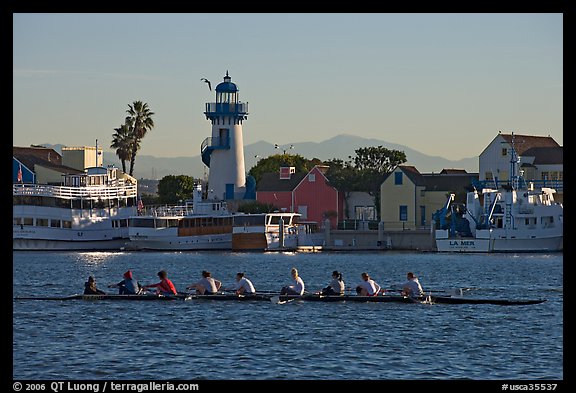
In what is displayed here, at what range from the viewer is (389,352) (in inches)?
1280

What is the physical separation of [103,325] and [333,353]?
9.13 metres

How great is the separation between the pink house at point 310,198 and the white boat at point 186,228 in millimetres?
8424

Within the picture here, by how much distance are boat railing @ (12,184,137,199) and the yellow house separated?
22.7 meters

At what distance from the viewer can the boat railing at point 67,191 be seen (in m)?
96.8

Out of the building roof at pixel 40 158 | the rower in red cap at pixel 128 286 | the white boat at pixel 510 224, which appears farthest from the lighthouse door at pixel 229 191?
the rower in red cap at pixel 128 286

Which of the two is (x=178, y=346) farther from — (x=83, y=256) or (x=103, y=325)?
(x=83, y=256)

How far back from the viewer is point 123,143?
123 metres

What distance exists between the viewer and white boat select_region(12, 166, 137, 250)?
97125mm

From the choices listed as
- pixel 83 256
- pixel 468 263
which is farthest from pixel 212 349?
pixel 83 256

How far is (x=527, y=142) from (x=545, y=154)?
2.35m

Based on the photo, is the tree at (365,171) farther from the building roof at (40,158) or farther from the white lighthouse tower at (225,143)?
the building roof at (40,158)
